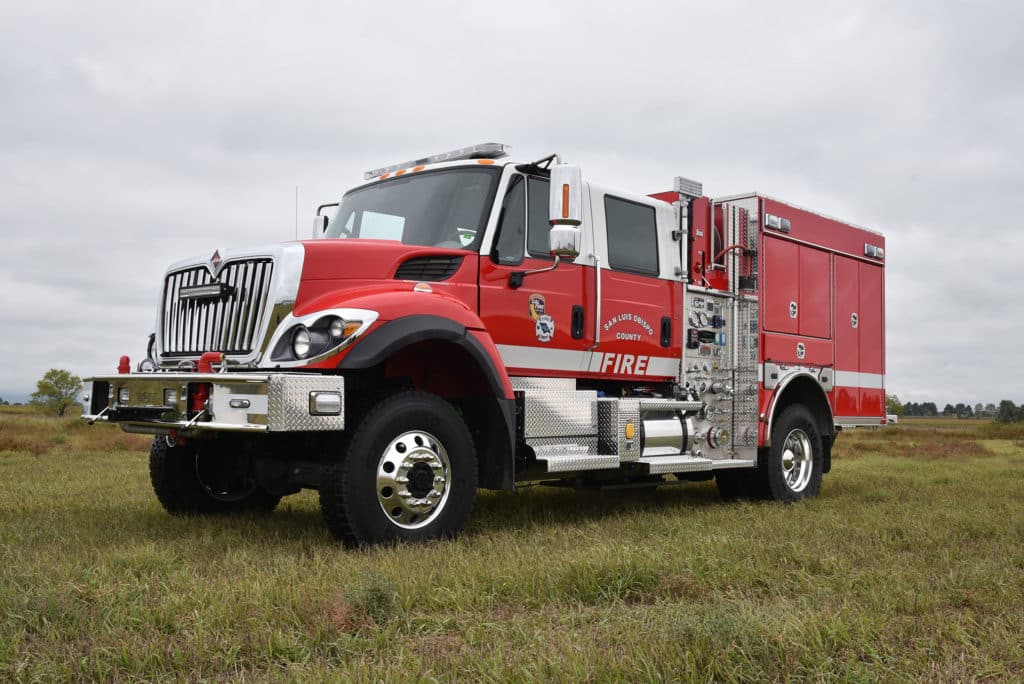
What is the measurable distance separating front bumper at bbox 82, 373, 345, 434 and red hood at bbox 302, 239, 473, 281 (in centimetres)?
84

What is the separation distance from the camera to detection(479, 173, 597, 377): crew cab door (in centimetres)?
695

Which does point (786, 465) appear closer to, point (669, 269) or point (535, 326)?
point (669, 269)

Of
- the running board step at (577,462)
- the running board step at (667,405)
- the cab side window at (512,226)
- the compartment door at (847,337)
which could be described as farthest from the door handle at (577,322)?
the compartment door at (847,337)

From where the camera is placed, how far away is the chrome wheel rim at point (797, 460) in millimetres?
9773

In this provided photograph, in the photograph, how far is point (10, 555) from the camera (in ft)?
17.6

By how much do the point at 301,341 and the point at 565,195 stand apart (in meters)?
2.05

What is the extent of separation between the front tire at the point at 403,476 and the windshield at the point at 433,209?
55.3 inches

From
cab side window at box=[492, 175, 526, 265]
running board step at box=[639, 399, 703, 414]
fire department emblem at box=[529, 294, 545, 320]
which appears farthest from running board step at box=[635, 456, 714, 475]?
cab side window at box=[492, 175, 526, 265]

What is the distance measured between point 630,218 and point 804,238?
117 inches

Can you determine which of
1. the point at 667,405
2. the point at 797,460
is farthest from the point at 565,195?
the point at 797,460

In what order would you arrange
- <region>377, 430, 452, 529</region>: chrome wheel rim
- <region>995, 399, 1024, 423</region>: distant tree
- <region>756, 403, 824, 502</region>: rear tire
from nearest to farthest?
<region>377, 430, 452, 529</region>: chrome wheel rim → <region>756, 403, 824, 502</region>: rear tire → <region>995, 399, 1024, 423</region>: distant tree

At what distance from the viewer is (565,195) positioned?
21.0 ft

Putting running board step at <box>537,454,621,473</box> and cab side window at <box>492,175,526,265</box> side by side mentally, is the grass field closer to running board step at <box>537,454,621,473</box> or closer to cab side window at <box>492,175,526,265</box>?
running board step at <box>537,454,621,473</box>

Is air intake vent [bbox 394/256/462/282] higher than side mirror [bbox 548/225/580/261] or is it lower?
lower
